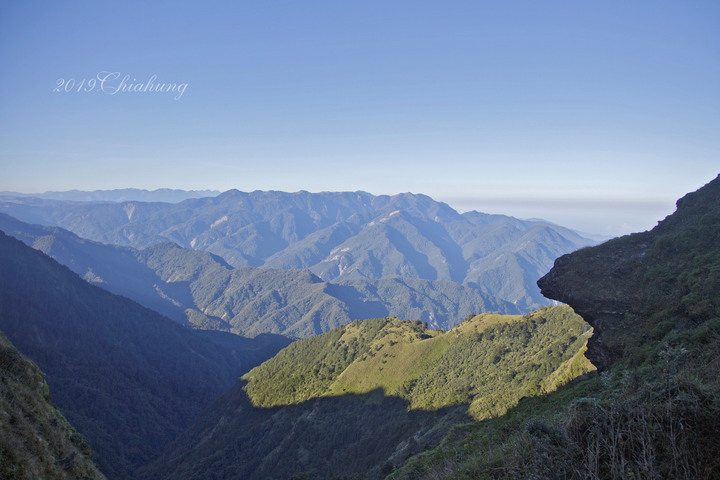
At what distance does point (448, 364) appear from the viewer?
328ft

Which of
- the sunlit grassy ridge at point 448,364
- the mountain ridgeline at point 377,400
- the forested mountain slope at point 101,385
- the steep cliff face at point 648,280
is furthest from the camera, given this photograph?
the forested mountain slope at point 101,385

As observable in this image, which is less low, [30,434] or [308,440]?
[30,434]

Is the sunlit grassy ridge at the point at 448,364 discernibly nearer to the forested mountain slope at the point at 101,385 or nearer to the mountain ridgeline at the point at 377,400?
the mountain ridgeline at the point at 377,400

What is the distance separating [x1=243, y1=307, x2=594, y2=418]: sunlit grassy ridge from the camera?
7250 cm

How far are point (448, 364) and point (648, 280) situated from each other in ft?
256

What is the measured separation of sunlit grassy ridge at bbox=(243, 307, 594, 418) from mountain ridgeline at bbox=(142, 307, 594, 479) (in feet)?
1.29

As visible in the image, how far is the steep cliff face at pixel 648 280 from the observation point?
2453cm

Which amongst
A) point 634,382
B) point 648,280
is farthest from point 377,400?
point 634,382

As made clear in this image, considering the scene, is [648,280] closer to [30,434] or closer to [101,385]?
[30,434]

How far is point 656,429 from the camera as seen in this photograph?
354 inches

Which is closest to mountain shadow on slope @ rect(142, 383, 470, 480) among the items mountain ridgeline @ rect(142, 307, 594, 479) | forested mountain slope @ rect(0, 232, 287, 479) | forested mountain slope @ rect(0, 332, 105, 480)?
mountain ridgeline @ rect(142, 307, 594, 479)

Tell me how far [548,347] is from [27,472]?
88849 mm

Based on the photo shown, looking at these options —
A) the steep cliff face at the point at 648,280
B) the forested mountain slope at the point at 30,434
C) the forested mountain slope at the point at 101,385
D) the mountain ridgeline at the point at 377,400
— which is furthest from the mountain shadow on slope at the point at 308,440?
the forested mountain slope at the point at 30,434

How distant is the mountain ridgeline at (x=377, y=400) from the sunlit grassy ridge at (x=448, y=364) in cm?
39
